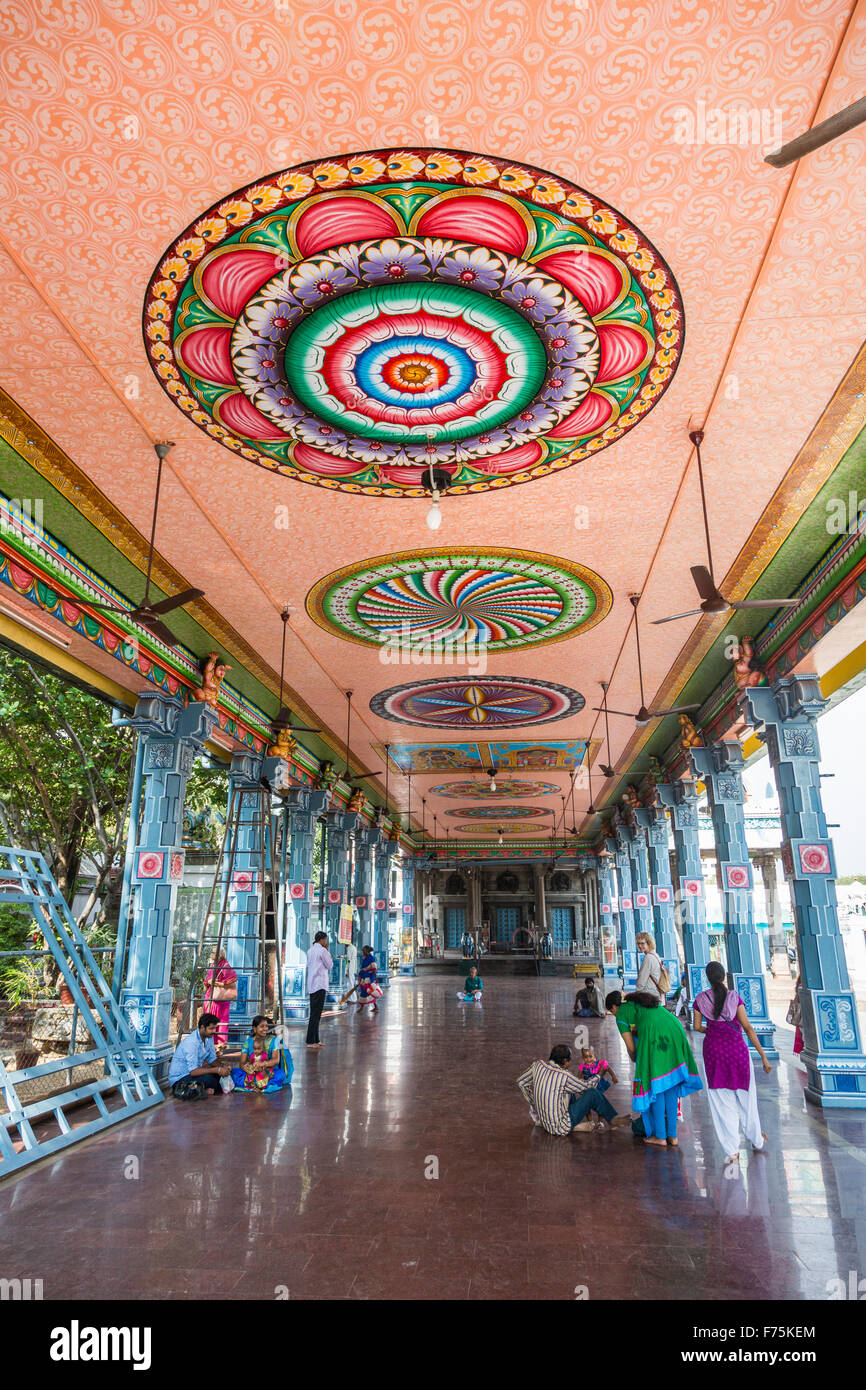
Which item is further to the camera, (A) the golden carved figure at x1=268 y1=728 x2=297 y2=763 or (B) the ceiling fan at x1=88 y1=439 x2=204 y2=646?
(A) the golden carved figure at x1=268 y1=728 x2=297 y2=763

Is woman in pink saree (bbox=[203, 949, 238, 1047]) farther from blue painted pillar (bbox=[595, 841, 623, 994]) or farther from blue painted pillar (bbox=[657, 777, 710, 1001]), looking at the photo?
blue painted pillar (bbox=[595, 841, 623, 994])

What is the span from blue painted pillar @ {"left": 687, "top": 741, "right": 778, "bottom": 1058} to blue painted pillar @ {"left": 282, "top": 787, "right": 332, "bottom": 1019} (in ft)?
21.1

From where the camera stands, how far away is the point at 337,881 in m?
15.2

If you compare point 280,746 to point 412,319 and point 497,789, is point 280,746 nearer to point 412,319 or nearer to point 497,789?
point 412,319

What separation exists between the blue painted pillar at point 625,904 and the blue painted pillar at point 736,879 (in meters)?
7.36

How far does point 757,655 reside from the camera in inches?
336

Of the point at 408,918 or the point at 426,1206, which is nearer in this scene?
the point at 426,1206

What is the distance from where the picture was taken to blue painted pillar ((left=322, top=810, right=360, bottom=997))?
14.8 meters

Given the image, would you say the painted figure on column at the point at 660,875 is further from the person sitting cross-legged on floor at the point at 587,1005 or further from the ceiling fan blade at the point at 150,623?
the ceiling fan blade at the point at 150,623

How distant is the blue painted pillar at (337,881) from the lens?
14.8 meters

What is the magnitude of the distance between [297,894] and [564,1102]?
25.7ft

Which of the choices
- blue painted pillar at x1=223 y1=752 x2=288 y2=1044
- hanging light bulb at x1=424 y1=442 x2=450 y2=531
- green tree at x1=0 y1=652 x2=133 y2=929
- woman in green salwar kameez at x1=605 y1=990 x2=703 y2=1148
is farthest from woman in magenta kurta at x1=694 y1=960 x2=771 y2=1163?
green tree at x1=0 y1=652 x2=133 y2=929

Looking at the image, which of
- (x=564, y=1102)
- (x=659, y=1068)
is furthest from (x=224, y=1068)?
(x=659, y=1068)

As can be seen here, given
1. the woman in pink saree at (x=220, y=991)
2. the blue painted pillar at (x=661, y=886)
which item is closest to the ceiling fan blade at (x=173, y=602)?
the woman in pink saree at (x=220, y=991)
